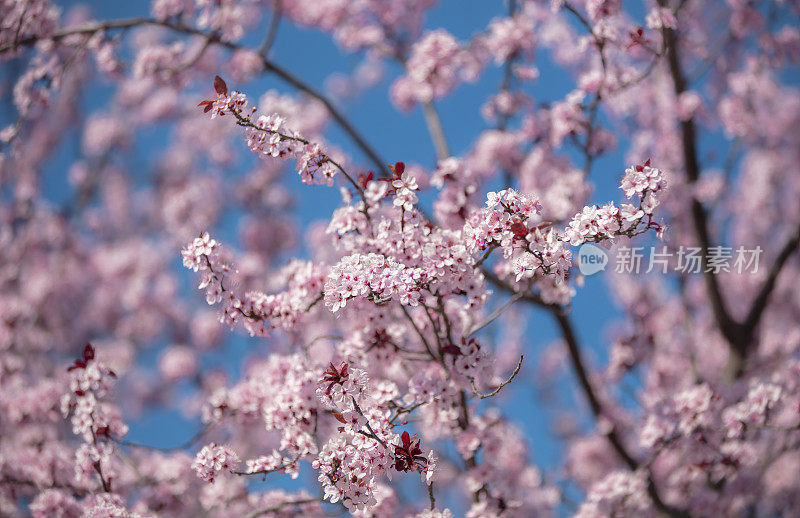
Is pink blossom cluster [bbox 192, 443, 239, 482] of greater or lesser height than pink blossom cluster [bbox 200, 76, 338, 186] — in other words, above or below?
below

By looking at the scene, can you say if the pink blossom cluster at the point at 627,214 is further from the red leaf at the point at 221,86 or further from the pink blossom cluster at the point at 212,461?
the pink blossom cluster at the point at 212,461

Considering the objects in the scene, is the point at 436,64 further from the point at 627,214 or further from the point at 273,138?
the point at 627,214

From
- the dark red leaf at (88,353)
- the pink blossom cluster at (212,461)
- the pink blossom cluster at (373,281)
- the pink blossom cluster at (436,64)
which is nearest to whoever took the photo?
the pink blossom cluster at (373,281)

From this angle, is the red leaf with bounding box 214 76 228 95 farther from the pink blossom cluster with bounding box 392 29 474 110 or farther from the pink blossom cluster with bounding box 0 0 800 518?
the pink blossom cluster with bounding box 392 29 474 110

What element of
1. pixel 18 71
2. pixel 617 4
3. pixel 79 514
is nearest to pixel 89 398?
pixel 79 514

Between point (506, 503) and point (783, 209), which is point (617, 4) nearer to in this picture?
point (506, 503)

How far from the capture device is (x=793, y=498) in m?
7.57

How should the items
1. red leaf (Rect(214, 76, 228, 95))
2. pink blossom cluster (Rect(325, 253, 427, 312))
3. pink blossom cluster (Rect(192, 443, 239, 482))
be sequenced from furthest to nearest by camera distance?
pink blossom cluster (Rect(192, 443, 239, 482)), red leaf (Rect(214, 76, 228, 95)), pink blossom cluster (Rect(325, 253, 427, 312))

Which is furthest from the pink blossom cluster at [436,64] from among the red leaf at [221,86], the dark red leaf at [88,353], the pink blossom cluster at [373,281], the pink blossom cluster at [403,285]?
the dark red leaf at [88,353]

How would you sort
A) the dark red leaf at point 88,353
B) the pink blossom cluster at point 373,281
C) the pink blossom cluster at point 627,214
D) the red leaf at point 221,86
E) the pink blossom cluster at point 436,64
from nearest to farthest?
the pink blossom cluster at point 627,214 → the pink blossom cluster at point 373,281 → the red leaf at point 221,86 → the dark red leaf at point 88,353 → the pink blossom cluster at point 436,64

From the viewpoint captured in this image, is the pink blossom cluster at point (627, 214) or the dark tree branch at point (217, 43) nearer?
the pink blossom cluster at point (627, 214)

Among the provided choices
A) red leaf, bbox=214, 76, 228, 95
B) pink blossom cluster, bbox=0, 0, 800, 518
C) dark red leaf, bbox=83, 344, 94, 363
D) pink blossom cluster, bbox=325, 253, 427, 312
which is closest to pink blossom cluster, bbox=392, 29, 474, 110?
pink blossom cluster, bbox=0, 0, 800, 518

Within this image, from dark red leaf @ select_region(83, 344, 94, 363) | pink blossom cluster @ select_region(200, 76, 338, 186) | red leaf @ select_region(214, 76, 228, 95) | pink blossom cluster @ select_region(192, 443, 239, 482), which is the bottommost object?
pink blossom cluster @ select_region(192, 443, 239, 482)

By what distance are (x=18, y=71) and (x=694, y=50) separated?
12.1 meters
